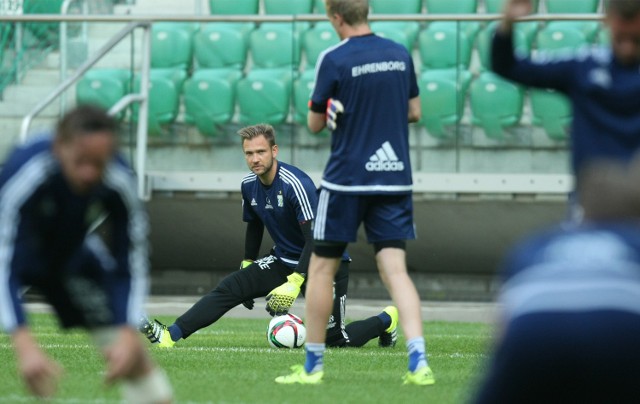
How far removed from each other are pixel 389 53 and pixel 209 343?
4126 millimetres

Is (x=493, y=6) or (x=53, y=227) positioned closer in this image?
(x=53, y=227)

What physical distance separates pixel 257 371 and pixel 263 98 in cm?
895

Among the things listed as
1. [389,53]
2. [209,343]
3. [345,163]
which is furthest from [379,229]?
[209,343]

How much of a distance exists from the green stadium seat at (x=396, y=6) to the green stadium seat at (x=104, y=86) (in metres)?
3.79

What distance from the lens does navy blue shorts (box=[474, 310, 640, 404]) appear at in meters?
3.15

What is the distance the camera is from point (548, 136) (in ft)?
53.8

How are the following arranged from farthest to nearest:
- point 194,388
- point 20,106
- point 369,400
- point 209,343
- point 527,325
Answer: point 20,106
point 209,343
point 194,388
point 369,400
point 527,325

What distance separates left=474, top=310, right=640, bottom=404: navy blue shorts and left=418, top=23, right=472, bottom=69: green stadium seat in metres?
13.5

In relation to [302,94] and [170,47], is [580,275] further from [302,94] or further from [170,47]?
[170,47]

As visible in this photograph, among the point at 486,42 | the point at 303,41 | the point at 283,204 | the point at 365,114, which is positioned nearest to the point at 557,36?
the point at 486,42

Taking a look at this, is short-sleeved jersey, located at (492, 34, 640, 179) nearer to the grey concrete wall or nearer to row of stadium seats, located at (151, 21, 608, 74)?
row of stadium seats, located at (151, 21, 608, 74)

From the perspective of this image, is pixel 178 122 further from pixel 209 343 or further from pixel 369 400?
pixel 369 400

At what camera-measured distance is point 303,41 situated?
16.9m

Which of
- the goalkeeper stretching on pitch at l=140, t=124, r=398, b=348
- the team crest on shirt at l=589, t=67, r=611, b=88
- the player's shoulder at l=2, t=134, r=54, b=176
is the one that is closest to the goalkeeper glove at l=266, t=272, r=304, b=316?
the goalkeeper stretching on pitch at l=140, t=124, r=398, b=348
